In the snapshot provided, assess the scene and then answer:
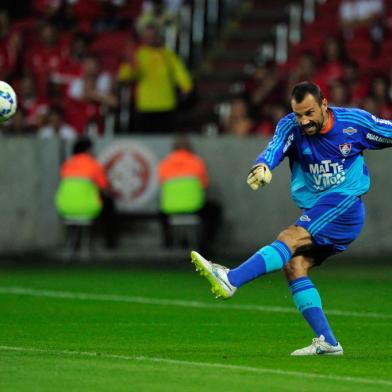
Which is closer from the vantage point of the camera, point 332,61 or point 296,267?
point 296,267

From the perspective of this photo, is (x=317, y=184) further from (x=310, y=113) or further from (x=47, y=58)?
(x=47, y=58)

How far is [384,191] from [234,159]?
216cm

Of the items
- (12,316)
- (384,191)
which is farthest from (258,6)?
(12,316)

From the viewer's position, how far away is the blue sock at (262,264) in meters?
9.62

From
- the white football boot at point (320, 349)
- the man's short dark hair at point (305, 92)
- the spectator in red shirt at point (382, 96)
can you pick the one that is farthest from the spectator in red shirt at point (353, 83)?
the white football boot at point (320, 349)

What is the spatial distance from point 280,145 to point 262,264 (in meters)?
0.88

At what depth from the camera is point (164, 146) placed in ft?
68.2

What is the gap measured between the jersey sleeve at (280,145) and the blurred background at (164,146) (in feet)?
31.5

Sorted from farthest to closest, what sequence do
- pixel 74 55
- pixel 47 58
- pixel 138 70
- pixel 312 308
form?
pixel 47 58 → pixel 74 55 → pixel 138 70 → pixel 312 308

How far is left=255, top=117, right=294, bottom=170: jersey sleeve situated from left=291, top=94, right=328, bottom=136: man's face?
128 mm

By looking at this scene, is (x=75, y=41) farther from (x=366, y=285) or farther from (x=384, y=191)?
(x=366, y=285)

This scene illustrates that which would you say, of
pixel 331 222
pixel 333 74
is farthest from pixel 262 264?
pixel 333 74

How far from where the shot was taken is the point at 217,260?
1995 cm

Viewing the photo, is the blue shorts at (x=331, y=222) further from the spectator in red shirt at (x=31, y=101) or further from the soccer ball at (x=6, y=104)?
the spectator in red shirt at (x=31, y=101)
